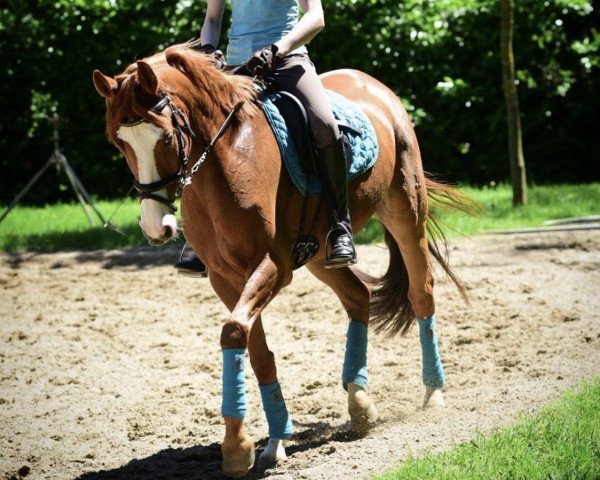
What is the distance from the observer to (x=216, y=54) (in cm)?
498

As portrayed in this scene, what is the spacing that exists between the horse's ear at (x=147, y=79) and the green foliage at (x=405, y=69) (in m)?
9.67

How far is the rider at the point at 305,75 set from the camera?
16.6 ft

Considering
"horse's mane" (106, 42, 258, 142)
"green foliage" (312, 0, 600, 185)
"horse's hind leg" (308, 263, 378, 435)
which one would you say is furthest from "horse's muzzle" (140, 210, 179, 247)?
"green foliage" (312, 0, 600, 185)

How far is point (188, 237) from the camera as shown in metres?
4.92

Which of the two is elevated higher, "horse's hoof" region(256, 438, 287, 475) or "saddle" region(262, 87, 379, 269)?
"saddle" region(262, 87, 379, 269)

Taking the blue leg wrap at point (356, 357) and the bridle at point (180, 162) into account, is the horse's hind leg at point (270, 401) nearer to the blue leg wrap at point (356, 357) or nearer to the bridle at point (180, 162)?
the blue leg wrap at point (356, 357)

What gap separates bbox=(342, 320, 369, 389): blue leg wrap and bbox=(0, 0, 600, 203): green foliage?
8236 millimetres

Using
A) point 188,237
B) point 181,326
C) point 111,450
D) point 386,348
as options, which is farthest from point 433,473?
point 181,326

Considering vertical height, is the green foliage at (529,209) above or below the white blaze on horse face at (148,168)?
below

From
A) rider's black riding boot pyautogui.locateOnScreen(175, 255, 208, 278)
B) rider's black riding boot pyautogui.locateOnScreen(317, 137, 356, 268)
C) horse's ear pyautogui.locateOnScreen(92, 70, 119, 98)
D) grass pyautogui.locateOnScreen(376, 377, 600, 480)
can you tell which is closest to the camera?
grass pyautogui.locateOnScreen(376, 377, 600, 480)

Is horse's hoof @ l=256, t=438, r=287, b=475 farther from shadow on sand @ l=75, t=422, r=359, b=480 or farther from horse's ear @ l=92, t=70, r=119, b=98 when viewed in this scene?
horse's ear @ l=92, t=70, r=119, b=98

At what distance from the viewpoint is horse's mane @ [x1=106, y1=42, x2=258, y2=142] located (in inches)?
168

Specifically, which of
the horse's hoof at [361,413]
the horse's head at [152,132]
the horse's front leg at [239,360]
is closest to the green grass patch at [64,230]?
the horse's hoof at [361,413]

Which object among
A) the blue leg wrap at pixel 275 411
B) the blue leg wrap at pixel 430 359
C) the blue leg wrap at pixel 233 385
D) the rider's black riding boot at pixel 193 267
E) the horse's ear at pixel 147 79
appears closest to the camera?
the horse's ear at pixel 147 79
